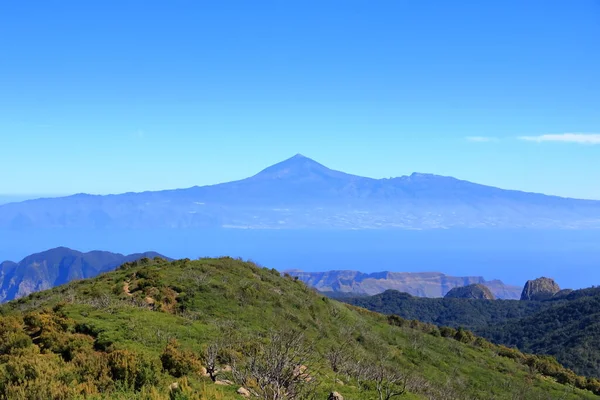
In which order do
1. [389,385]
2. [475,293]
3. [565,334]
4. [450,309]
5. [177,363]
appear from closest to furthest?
Result: [177,363] → [389,385] → [565,334] → [450,309] → [475,293]

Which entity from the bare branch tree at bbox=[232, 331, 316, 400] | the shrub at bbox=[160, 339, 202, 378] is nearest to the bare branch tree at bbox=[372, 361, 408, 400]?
the bare branch tree at bbox=[232, 331, 316, 400]

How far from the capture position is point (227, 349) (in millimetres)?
15656

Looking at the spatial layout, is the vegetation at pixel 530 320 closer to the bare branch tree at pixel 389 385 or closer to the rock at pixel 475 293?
the rock at pixel 475 293

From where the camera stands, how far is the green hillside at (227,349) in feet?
34.0

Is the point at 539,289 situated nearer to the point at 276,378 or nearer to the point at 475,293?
the point at 475,293

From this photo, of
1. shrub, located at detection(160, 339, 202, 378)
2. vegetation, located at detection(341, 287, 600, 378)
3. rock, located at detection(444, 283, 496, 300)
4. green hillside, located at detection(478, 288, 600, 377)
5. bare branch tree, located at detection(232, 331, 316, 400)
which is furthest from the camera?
rock, located at detection(444, 283, 496, 300)

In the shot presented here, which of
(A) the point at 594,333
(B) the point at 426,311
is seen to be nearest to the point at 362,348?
(A) the point at 594,333

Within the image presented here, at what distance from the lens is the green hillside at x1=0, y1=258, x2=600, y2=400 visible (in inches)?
408

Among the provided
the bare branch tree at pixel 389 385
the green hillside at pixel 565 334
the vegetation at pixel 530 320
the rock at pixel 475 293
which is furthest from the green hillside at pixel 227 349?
the rock at pixel 475 293

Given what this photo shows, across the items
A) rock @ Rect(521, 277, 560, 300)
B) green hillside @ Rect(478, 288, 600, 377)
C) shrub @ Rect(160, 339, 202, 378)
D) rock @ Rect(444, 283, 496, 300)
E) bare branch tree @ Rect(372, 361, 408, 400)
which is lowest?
rock @ Rect(444, 283, 496, 300)

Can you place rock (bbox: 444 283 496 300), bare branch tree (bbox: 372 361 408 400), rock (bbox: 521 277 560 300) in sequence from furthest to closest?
rock (bbox: 444 283 496 300) < rock (bbox: 521 277 560 300) < bare branch tree (bbox: 372 361 408 400)

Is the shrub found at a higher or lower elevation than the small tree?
higher

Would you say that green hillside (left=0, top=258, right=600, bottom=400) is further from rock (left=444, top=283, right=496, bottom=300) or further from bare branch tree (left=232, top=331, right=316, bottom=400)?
rock (left=444, top=283, right=496, bottom=300)

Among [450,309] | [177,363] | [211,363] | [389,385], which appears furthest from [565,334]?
[177,363]
